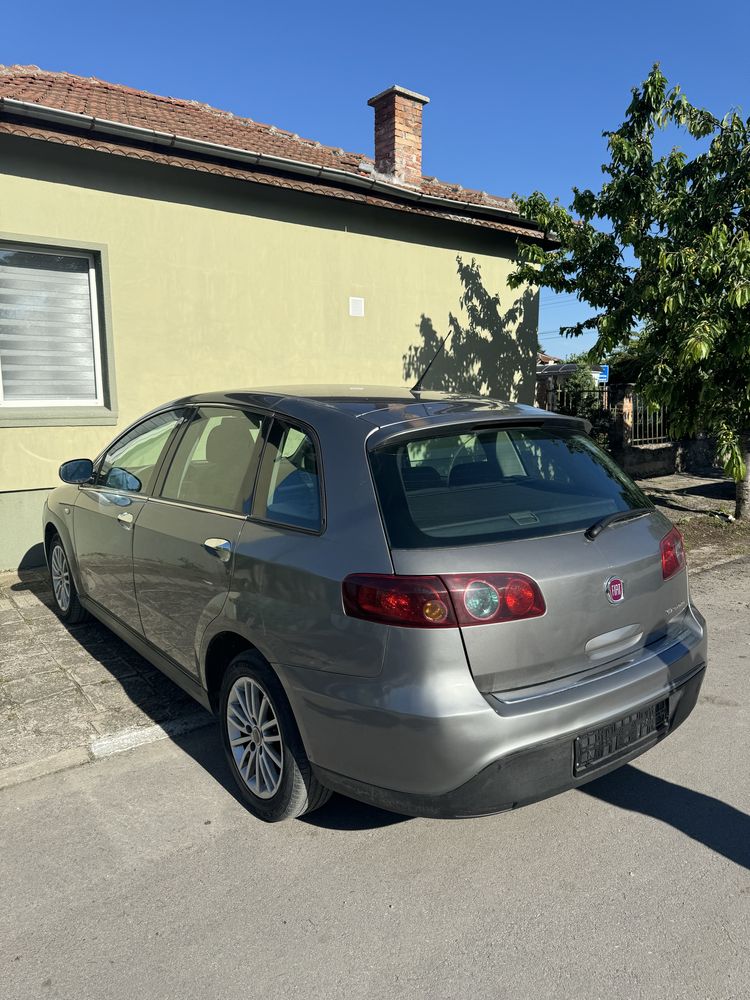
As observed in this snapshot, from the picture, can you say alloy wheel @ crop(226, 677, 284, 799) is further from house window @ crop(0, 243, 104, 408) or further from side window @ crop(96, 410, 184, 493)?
house window @ crop(0, 243, 104, 408)

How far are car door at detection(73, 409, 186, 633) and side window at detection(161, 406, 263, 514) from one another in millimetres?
236

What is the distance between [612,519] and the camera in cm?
294

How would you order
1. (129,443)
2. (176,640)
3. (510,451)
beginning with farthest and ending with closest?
(129,443)
(176,640)
(510,451)

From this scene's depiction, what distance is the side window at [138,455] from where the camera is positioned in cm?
409

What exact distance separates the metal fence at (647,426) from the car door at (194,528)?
11.0 m

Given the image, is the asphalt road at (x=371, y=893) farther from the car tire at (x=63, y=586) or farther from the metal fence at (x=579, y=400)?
the metal fence at (x=579, y=400)

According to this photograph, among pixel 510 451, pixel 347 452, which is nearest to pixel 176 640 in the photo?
pixel 347 452

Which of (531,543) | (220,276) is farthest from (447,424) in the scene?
(220,276)

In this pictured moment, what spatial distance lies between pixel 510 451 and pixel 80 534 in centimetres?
303

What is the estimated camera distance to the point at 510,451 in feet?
10.2

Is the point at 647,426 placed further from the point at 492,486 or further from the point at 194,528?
the point at 194,528

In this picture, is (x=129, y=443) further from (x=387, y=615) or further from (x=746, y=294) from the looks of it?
(x=746, y=294)

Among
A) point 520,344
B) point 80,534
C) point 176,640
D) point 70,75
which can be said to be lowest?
point 176,640

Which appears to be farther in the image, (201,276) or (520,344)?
(520,344)
